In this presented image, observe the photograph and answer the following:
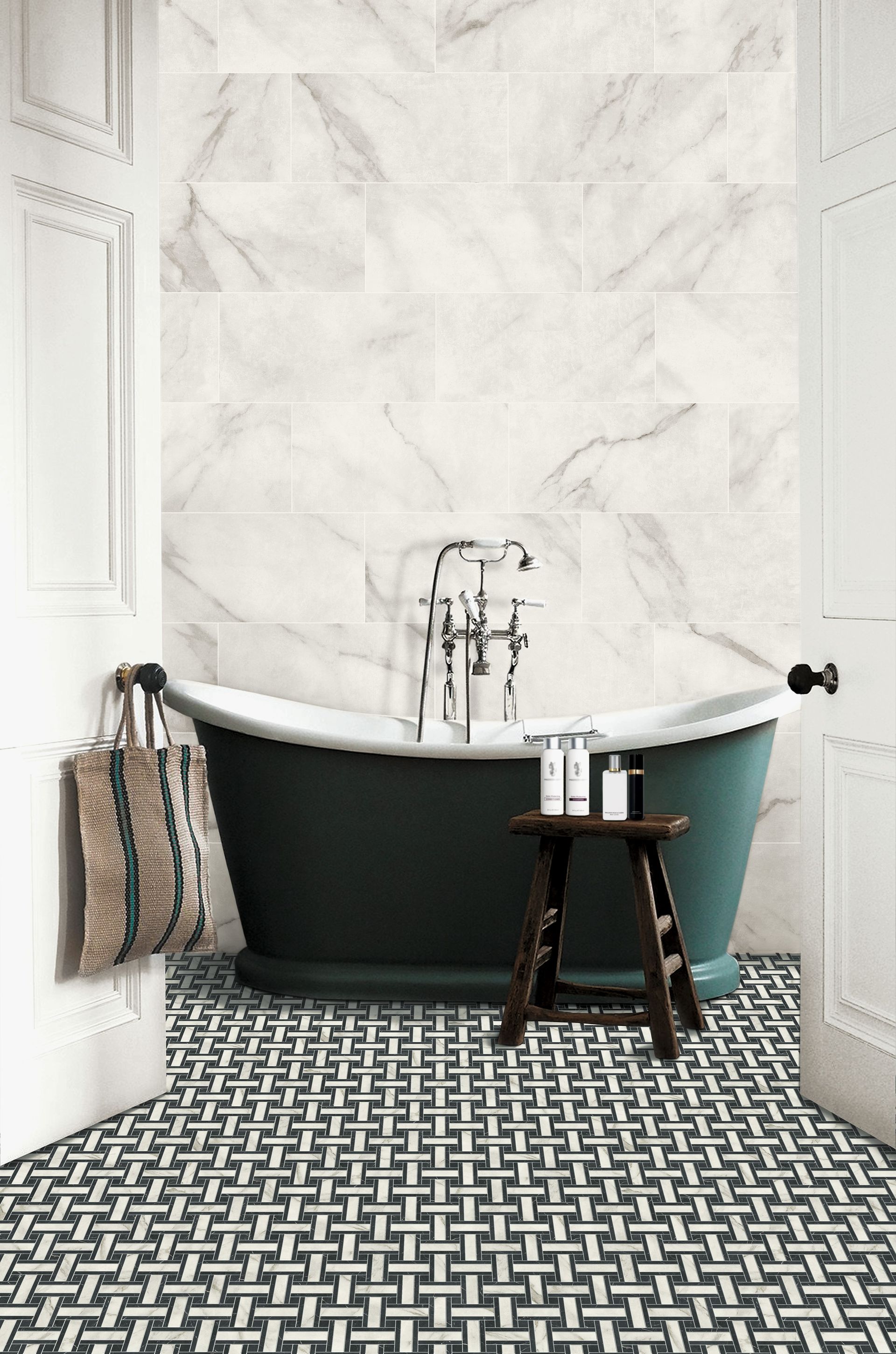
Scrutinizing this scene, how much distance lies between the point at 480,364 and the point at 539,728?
1.10 meters

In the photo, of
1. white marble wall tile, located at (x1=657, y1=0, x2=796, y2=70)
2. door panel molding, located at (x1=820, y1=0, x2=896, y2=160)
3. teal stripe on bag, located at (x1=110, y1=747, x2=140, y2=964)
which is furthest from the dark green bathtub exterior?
white marble wall tile, located at (x1=657, y1=0, x2=796, y2=70)

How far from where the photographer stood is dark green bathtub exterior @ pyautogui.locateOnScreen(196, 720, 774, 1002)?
2857 millimetres

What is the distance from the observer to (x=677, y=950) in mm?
2748

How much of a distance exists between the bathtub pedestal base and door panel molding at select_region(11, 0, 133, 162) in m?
1.90

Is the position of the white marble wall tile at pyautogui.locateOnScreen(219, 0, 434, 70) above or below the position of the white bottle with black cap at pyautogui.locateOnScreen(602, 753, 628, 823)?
above

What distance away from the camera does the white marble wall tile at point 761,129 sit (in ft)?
11.2

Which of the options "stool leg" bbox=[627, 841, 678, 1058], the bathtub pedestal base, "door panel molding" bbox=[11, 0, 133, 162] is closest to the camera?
"door panel molding" bbox=[11, 0, 133, 162]

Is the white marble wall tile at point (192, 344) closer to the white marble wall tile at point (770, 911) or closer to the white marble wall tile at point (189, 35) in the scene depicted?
the white marble wall tile at point (189, 35)

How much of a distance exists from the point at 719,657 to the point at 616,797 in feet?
3.33

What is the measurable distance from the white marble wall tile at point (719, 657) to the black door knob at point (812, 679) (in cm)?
118

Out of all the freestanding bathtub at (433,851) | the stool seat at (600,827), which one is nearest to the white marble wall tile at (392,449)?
the freestanding bathtub at (433,851)

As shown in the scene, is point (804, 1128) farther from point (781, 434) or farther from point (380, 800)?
point (781, 434)

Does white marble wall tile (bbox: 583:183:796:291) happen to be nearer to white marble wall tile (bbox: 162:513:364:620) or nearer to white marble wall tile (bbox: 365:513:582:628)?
white marble wall tile (bbox: 365:513:582:628)

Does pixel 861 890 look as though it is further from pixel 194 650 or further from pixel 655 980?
pixel 194 650
